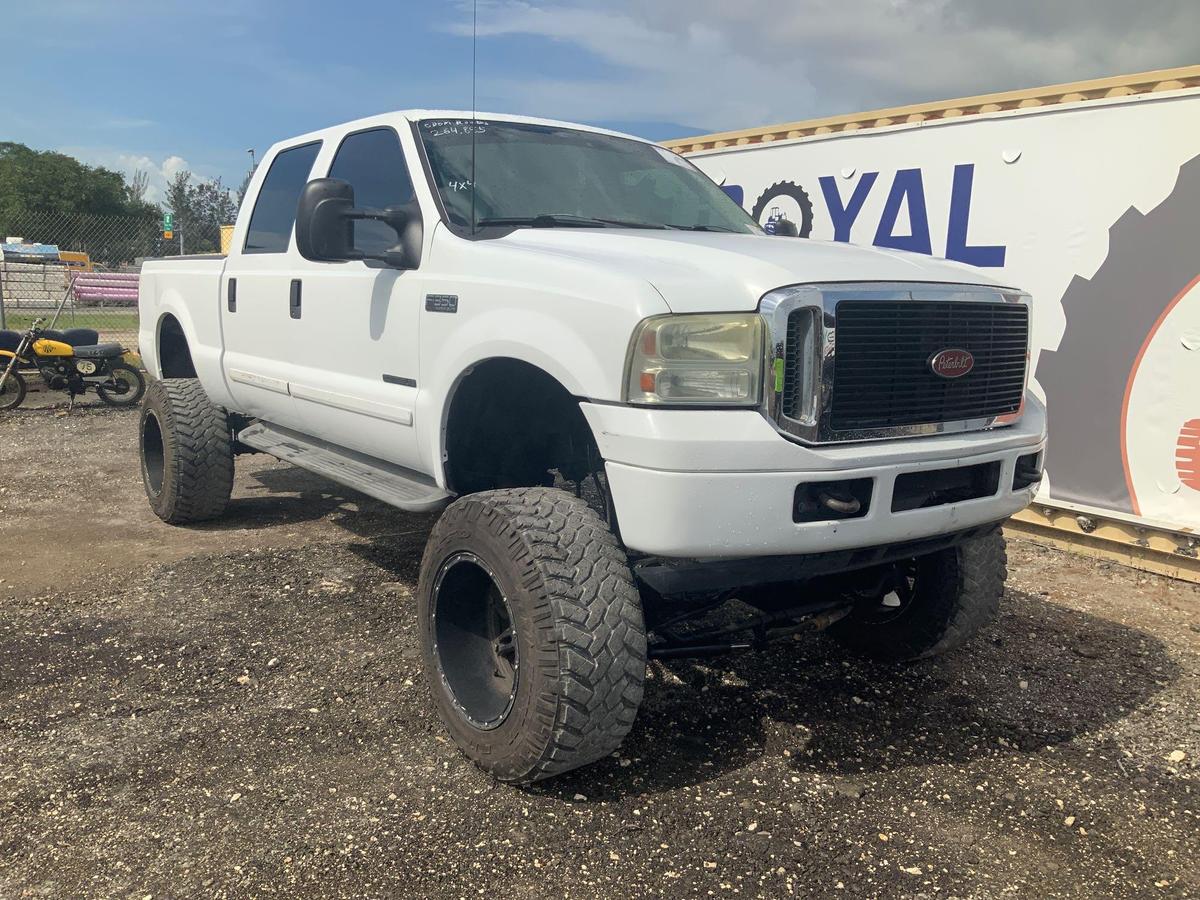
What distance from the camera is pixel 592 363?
105 inches

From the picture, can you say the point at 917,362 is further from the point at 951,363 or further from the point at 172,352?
the point at 172,352

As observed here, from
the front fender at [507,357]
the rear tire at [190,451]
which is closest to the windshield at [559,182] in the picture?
the front fender at [507,357]

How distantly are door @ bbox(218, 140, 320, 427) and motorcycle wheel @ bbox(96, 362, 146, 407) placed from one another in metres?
6.55

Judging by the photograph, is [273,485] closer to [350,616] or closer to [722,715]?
[350,616]

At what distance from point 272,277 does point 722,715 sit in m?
2.97

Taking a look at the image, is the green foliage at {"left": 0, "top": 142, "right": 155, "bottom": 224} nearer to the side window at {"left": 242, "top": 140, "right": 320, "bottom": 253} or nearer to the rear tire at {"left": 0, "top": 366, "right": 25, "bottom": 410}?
the rear tire at {"left": 0, "top": 366, "right": 25, "bottom": 410}

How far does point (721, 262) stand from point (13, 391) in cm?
1010

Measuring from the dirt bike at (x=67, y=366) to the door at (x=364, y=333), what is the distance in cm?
741

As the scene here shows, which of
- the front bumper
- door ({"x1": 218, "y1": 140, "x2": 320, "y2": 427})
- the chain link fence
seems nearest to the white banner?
the front bumper

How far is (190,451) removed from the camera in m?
5.43

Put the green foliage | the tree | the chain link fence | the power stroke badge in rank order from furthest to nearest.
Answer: the green foliage → the tree → the chain link fence → the power stroke badge

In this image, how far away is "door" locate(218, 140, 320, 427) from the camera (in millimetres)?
4551

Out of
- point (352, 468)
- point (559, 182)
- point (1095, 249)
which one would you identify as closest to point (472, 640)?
point (352, 468)

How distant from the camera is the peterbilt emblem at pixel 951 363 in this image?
2.85 meters
